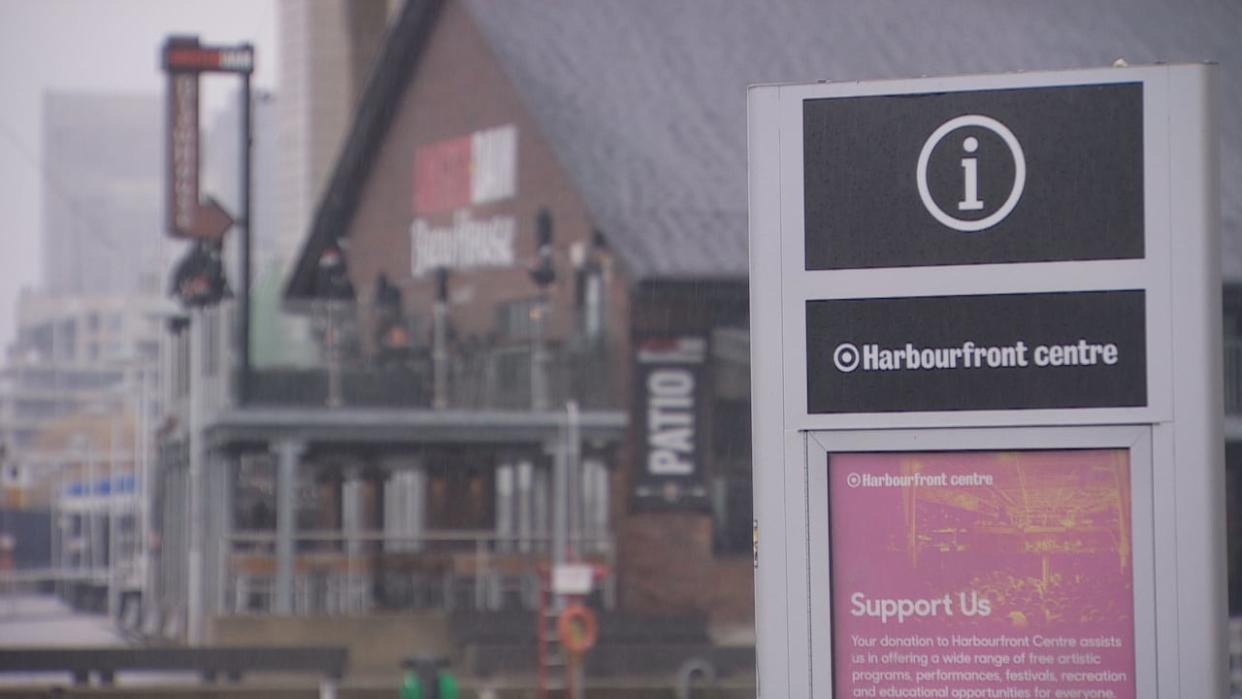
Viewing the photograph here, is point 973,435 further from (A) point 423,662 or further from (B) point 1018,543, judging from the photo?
(A) point 423,662

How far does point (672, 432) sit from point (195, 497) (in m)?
6.53

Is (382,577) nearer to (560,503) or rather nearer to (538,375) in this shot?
(560,503)

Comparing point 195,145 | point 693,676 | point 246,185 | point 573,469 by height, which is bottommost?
point 693,676

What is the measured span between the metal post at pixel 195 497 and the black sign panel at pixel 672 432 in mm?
5963

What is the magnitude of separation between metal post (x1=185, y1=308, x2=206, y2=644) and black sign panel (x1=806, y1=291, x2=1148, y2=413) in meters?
25.0

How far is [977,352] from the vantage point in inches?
192

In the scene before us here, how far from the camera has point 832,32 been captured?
77.6ft

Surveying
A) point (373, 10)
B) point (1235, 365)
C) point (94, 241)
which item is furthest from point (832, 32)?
point (94, 241)

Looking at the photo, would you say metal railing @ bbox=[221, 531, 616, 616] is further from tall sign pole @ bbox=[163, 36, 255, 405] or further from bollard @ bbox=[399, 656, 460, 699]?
bollard @ bbox=[399, 656, 460, 699]

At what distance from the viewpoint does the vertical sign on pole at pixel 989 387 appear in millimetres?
4816

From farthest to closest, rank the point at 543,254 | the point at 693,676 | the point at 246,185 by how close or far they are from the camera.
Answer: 1. the point at 246,185
2. the point at 543,254
3. the point at 693,676

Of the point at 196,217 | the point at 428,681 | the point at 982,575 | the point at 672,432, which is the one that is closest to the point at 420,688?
the point at 428,681

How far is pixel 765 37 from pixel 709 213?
9.19 ft

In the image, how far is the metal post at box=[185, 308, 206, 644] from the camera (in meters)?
29.7
